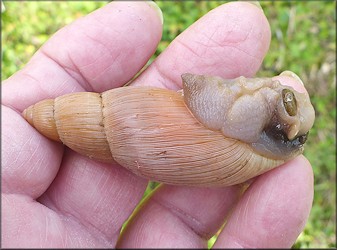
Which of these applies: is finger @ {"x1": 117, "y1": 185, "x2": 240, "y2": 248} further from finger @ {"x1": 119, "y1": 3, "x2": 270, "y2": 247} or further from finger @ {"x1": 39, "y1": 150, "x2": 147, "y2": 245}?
finger @ {"x1": 39, "y1": 150, "x2": 147, "y2": 245}

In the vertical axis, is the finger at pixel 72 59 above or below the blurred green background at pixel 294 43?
above

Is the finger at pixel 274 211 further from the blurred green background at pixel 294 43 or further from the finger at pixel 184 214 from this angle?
the blurred green background at pixel 294 43

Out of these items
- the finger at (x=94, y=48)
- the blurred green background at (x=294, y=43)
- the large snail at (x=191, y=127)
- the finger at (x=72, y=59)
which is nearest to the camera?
the large snail at (x=191, y=127)

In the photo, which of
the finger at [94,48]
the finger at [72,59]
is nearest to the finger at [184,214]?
the finger at [72,59]

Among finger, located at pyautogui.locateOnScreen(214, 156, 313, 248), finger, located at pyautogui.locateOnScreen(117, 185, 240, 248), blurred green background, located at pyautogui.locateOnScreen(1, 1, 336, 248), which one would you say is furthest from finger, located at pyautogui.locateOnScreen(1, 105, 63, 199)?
blurred green background, located at pyautogui.locateOnScreen(1, 1, 336, 248)

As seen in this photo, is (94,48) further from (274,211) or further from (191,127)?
(274,211)

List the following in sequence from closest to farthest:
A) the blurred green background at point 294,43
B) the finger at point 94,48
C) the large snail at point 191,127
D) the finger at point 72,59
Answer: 1. the large snail at point 191,127
2. the finger at point 72,59
3. the finger at point 94,48
4. the blurred green background at point 294,43
